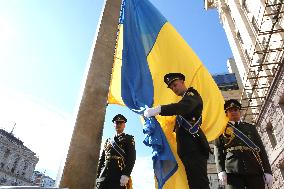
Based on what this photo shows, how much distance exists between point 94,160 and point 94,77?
1.15 metres

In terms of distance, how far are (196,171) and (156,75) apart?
7.22 feet

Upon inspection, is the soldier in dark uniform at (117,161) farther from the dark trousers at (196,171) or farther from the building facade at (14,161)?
the building facade at (14,161)

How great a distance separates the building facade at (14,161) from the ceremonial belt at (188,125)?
54933mm

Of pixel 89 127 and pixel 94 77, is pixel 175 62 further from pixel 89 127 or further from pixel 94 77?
pixel 89 127

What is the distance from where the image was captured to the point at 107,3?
16.4 ft

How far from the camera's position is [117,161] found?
17.9 feet

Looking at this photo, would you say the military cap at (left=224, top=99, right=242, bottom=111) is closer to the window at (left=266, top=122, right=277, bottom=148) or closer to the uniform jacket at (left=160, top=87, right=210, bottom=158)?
Answer: the uniform jacket at (left=160, top=87, right=210, bottom=158)

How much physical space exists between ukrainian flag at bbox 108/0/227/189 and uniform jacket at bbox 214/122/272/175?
0.30 meters

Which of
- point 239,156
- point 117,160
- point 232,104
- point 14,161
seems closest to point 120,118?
point 117,160

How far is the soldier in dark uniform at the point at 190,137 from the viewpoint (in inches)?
144

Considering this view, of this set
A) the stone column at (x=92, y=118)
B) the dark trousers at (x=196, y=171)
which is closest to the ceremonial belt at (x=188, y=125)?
the dark trousers at (x=196, y=171)

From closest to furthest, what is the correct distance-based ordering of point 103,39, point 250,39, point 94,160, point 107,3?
point 94,160 → point 103,39 → point 107,3 → point 250,39

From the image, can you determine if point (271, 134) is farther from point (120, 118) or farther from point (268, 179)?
point (268, 179)

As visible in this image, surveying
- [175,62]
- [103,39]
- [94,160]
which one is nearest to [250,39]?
[175,62]
